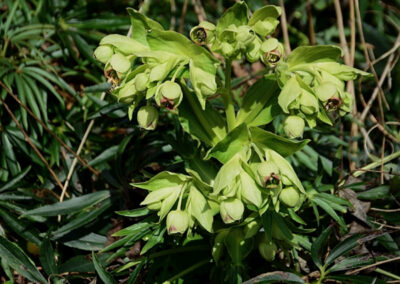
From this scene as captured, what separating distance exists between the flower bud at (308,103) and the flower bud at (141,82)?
333mm

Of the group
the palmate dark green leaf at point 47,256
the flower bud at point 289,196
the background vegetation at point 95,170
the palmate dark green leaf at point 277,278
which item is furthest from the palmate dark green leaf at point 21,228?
the flower bud at point 289,196

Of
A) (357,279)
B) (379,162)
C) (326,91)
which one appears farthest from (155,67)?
(379,162)

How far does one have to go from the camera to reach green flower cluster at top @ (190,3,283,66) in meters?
1.12

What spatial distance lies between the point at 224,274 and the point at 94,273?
0.34 m

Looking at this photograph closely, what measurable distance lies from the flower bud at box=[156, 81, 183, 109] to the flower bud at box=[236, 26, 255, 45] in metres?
0.17

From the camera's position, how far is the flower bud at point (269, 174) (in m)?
1.08

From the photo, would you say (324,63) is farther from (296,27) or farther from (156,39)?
(296,27)

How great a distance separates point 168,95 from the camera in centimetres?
108

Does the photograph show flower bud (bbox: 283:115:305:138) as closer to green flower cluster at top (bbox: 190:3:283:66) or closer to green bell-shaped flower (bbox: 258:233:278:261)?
green flower cluster at top (bbox: 190:3:283:66)

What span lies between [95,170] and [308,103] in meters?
0.82

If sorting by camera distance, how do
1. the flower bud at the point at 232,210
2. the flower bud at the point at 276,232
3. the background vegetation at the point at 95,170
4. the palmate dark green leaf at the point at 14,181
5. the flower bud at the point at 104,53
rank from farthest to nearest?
the palmate dark green leaf at the point at 14,181, the background vegetation at the point at 95,170, the flower bud at the point at 276,232, the flower bud at the point at 104,53, the flower bud at the point at 232,210

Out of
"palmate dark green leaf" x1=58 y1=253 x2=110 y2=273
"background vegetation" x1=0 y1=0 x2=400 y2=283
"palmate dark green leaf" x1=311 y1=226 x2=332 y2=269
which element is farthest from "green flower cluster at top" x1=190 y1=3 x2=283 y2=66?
"palmate dark green leaf" x1=58 y1=253 x2=110 y2=273

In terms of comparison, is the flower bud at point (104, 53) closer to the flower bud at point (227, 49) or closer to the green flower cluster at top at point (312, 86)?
the flower bud at point (227, 49)

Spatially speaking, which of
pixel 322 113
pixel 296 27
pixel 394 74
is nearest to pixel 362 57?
pixel 394 74
